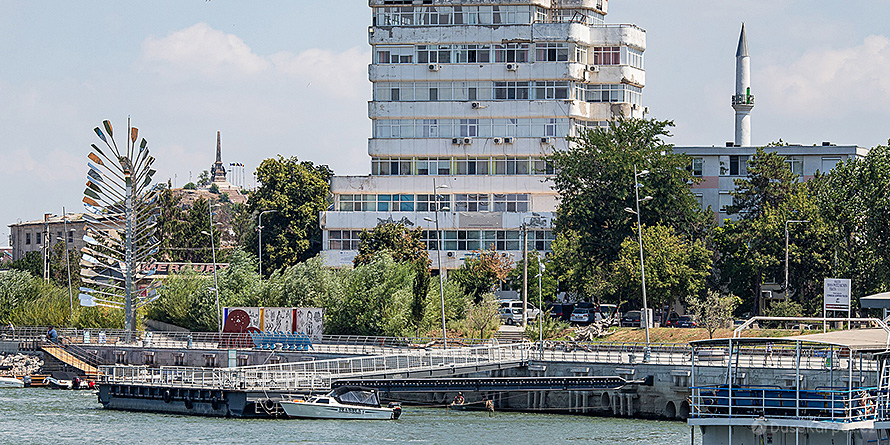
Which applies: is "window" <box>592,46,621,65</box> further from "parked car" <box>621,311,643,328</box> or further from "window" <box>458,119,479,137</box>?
"parked car" <box>621,311,643,328</box>

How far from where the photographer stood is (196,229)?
140750 millimetres

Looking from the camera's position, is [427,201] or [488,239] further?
[427,201]

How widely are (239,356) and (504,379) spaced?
21.8 meters

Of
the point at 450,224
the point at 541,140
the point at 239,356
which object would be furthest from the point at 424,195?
the point at 239,356

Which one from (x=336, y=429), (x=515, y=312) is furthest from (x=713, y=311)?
(x=336, y=429)

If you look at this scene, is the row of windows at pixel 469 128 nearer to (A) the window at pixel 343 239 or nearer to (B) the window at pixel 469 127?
(B) the window at pixel 469 127

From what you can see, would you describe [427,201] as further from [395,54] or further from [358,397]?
[358,397]

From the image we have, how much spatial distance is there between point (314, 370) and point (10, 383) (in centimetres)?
2728

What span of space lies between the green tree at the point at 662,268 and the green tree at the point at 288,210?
37.2m

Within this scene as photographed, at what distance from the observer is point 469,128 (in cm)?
10956

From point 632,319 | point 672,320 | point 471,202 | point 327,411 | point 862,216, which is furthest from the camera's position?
point 471,202

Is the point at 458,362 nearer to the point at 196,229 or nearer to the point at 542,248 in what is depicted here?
the point at 542,248

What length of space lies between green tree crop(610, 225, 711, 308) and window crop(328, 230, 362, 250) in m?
26.5

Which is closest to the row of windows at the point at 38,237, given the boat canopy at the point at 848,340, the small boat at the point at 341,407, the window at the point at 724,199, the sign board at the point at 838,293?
the window at the point at 724,199
